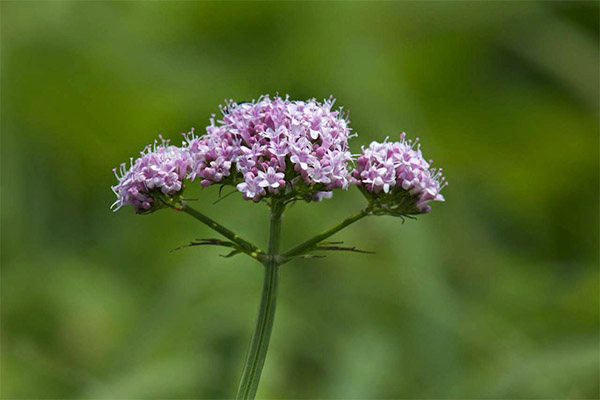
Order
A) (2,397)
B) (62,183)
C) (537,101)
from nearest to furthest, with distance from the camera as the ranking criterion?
1. (2,397)
2. (62,183)
3. (537,101)

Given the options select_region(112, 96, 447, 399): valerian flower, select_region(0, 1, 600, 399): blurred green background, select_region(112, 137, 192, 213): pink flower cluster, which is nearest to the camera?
select_region(112, 96, 447, 399): valerian flower

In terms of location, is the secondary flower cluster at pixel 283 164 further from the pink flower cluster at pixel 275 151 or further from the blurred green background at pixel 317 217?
the blurred green background at pixel 317 217

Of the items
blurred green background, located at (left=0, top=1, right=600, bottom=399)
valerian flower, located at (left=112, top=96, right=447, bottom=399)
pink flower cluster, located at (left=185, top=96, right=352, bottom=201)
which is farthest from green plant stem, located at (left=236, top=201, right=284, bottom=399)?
blurred green background, located at (left=0, top=1, right=600, bottom=399)

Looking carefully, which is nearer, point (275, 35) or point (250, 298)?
point (250, 298)

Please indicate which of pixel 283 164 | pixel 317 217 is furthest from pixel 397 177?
pixel 317 217

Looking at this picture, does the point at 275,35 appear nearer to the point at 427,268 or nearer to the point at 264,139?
the point at 427,268

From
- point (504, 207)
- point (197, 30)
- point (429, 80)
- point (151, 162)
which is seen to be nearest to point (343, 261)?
point (504, 207)

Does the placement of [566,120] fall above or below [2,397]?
above

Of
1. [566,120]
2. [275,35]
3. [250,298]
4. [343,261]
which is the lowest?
[250,298]

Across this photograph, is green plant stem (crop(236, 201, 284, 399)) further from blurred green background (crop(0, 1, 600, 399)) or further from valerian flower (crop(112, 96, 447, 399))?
blurred green background (crop(0, 1, 600, 399))
